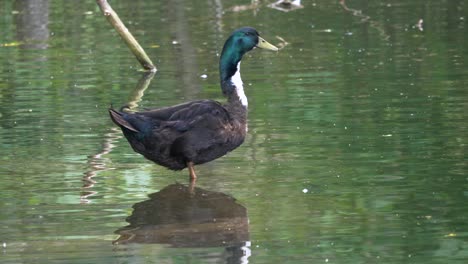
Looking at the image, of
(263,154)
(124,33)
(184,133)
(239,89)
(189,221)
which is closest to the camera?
(189,221)

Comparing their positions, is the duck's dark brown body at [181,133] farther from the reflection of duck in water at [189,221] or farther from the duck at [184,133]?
the reflection of duck in water at [189,221]

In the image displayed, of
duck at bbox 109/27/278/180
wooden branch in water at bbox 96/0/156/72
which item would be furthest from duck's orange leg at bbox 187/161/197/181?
wooden branch in water at bbox 96/0/156/72

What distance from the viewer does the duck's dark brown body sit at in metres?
10.2

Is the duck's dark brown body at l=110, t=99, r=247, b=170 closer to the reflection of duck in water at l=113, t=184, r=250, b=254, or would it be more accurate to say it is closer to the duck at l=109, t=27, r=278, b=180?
the duck at l=109, t=27, r=278, b=180

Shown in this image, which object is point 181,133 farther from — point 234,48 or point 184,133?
point 234,48

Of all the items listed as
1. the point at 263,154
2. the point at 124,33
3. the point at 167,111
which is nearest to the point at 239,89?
the point at 263,154

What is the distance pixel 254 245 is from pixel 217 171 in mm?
2607

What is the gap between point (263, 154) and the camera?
11.2m

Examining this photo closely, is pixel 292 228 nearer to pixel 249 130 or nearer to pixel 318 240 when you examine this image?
pixel 318 240

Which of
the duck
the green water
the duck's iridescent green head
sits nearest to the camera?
the green water

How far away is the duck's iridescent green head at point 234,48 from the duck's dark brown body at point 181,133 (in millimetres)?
631

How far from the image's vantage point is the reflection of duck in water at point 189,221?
8406 millimetres

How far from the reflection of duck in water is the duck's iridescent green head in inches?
50.6

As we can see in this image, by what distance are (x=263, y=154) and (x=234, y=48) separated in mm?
966
